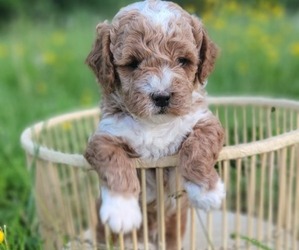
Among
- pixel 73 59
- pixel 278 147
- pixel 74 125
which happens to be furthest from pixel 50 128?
pixel 73 59

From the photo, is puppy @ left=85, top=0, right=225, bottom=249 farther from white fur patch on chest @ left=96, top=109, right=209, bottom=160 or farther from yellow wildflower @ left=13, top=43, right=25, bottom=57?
yellow wildflower @ left=13, top=43, right=25, bottom=57

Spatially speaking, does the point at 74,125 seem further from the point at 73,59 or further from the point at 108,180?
the point at 73,59

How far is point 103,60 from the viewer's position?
2.34m

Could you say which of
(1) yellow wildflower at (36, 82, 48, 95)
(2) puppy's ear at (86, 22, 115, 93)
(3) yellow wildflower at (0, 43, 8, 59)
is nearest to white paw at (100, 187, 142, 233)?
(2) puppy's ear at (86, 22, 115, 93)

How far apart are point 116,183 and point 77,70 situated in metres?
4.54

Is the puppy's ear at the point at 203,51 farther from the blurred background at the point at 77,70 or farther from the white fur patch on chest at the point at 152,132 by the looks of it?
the blurred background at the point at 77,70

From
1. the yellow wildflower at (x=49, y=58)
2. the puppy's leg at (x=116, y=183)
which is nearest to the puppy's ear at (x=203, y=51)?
the puppy's leg at (x=116, y=183)

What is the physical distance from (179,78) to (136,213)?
1.68ft

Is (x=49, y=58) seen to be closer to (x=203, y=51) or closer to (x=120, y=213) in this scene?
(x=203, y=51)

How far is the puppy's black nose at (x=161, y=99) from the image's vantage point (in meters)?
2.13

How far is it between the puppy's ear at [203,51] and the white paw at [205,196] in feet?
1.71

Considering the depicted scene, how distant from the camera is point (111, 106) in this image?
8.01 feet

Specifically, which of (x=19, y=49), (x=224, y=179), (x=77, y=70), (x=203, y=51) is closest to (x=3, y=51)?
(x=19, y=49)

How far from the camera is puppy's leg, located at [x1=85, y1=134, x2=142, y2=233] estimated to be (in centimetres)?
203
